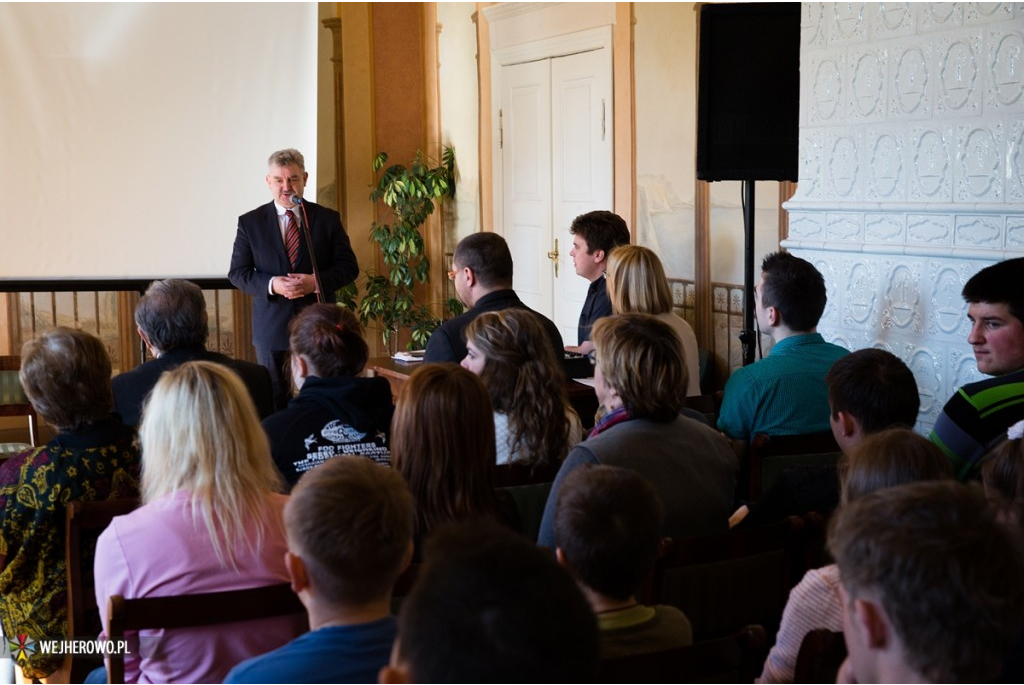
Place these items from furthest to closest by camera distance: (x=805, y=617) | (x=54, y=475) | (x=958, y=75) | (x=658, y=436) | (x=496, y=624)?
(x=958, y=75) < (x=54, y=475) < (x=658, y=436) < (x=805, y=617) < (x=496, y=624)

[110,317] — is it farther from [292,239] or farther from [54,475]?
[54,475]

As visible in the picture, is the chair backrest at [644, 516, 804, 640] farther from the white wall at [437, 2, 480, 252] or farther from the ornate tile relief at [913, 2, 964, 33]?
the white wall at [437, 2, 480, 252]

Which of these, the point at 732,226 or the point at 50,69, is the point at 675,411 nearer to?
the point at 732,226

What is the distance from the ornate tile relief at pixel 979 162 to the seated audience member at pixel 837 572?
5.64 ft

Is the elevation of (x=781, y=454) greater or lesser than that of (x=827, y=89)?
lesser

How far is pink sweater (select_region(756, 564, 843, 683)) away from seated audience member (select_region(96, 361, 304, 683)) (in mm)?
838

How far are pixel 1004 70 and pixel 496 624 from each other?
2.88 m

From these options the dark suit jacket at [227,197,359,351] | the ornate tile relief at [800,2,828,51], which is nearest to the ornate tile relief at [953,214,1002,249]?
the ornate tile relief at [800,2,828,51]

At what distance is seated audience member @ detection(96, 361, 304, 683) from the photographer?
81.4 inches

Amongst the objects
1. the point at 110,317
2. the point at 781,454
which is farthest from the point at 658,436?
the point at 110,317

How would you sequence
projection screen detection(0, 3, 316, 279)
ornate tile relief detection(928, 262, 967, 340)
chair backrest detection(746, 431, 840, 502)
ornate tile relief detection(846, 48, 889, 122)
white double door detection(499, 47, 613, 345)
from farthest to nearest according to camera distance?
white double door detection(499, 47, 613, 345), projection screen detection(0, 3, 316, 279), ornate tile relief detection(846, 48, 889, 122), ornate tile relief detection(928, 262, 967, 340), chair backrest detection(746, 431, 840, 502)

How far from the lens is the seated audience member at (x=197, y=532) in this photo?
2068 millimetres

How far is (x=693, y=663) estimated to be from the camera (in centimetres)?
160

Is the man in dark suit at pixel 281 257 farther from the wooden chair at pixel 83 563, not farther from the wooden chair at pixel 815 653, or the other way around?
the wooden chair at pixel 815 653
